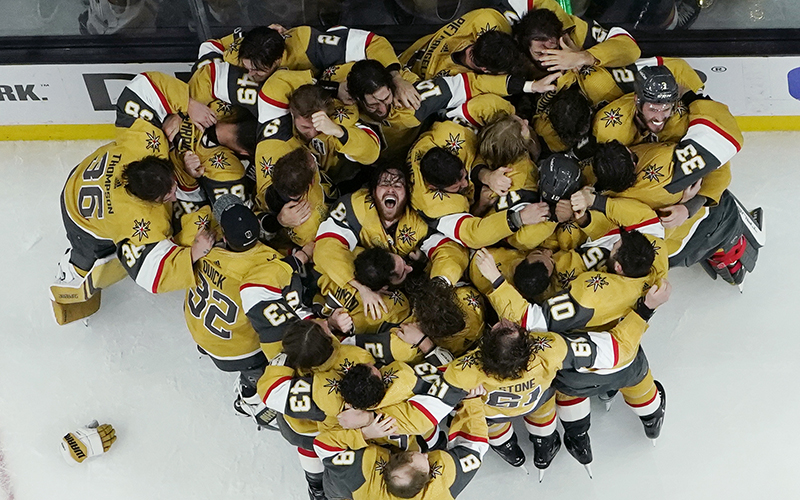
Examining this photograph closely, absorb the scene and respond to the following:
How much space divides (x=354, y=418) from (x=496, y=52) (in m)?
1.51

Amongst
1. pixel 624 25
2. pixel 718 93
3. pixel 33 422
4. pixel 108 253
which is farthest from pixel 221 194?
pixel 718 93

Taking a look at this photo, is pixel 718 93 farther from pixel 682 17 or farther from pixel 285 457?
pixel 285 457

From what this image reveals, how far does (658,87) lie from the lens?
3328 millimetres

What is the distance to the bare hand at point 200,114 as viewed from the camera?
376 cm

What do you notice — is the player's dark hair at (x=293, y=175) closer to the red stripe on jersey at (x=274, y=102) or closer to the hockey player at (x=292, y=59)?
the red stripe on jersey at (x=274, y=102)

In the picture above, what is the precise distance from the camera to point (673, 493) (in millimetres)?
3625

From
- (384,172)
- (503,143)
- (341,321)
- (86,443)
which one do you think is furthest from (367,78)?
(86,443)

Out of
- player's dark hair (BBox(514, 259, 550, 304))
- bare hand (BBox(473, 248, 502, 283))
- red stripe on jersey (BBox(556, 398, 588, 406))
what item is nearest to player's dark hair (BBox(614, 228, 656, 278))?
player's dark hair (BBox(514, 259, 550, 304))

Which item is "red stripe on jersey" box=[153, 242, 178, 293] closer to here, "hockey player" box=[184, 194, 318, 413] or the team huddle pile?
the team huddle pile

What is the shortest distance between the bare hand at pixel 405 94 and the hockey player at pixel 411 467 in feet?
3.84

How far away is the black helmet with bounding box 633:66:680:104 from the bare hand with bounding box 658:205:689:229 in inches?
15.8

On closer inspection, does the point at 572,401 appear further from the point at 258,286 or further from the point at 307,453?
the point at 258,286

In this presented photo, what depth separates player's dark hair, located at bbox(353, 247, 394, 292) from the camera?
10.9 ft

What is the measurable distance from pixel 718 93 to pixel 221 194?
230cm
